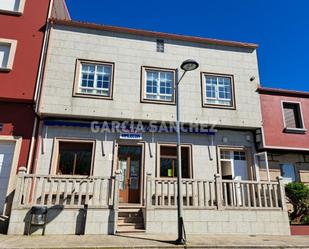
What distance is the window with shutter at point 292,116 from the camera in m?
12.7

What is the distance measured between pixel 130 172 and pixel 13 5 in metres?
9.34

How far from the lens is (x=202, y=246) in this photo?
6758mm

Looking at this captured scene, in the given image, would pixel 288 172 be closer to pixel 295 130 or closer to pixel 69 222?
pixel 295 130

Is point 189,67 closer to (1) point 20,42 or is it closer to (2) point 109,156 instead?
(2) point 109,156

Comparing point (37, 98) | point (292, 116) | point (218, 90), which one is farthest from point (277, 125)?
point (37, 98)

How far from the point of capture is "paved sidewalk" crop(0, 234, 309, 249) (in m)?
6.50

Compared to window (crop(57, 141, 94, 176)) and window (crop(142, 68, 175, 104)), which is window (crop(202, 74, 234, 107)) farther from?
window (crop(57, 141, 94, 176))

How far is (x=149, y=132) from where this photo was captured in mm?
11430

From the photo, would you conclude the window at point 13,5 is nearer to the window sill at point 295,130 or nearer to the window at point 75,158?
the window at point 75,158

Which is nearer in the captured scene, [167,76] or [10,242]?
[10,242]

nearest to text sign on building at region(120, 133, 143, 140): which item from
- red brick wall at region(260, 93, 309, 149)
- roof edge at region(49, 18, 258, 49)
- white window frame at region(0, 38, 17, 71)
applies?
roof edge at region(49, 18, 258, 49)

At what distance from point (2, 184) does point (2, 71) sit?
15.2 ft

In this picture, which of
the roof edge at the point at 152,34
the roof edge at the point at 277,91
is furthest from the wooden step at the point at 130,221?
the roof edge at the point at 277,91

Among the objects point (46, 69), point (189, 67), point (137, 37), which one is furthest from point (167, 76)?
point (46, 69)
